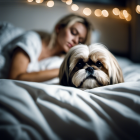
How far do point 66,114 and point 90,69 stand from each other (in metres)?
0.50

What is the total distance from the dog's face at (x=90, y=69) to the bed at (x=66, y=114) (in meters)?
0.29

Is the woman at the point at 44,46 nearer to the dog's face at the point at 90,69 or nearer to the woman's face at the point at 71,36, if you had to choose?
the woman's face at the point at 71,36

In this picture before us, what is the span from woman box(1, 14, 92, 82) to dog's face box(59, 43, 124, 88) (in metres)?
0.39

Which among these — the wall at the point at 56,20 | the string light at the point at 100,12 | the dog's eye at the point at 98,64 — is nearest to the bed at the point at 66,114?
the dog's eye at the point at 98,64

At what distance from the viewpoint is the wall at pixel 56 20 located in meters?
2.22

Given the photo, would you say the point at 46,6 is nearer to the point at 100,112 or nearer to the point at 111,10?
the point at 111,10

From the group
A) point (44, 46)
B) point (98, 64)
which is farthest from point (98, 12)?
point (98, 64)

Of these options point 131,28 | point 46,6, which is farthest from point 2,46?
point 131,28

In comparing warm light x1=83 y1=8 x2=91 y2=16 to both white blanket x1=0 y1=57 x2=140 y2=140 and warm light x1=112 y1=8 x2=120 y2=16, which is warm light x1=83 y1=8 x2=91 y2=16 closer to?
warm light x1=112 y1=8 x2=120 y2=16

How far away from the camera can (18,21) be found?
2.26 meters

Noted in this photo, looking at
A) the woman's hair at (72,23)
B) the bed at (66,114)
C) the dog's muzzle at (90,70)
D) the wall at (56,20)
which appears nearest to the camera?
the bed at (66,114)

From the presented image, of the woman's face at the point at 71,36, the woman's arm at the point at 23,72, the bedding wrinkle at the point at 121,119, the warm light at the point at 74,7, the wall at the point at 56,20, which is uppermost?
the warm light at the point at 74,7

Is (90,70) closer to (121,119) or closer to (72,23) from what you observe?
(121,119)

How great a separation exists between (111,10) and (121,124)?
2.46 metres
